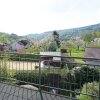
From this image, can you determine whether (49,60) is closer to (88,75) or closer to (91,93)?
(88,75)

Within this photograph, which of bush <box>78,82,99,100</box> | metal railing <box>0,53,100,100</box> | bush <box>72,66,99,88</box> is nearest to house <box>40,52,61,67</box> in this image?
metal railing <box>0,53,100,100</box>

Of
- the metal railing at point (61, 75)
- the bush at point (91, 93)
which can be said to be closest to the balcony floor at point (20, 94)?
the metal railing at point (61, 75)

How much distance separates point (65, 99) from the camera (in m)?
5.35

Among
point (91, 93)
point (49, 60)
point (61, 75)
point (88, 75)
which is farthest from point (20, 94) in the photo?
point (61, 75)

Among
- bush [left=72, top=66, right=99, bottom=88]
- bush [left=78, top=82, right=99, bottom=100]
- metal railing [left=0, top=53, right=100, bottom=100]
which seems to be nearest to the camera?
bush [left=78, top=82, right=99, bottom=100]

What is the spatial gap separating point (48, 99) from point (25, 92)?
0.78m

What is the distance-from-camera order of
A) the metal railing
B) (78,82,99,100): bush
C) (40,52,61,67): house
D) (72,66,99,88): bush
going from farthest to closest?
(72,66,99,88): bush, (40,52,61,67): house, the metal railing, (78,82,99,100): bush

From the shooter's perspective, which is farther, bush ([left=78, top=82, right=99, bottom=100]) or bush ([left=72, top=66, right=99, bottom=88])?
bush ([left=72, top=66, right=99, bottom=88])

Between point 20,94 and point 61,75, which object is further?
point 61,75

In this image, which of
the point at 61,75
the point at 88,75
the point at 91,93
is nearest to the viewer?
the point at 91,93

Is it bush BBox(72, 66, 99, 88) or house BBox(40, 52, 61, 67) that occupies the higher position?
house BBox(40, 52, 61, 67)

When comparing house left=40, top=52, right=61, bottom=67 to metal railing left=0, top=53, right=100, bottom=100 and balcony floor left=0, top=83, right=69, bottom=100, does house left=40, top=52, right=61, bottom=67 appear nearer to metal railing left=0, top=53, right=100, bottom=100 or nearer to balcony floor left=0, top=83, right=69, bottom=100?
metal railing left=0, top=53, right=100, bottom=100

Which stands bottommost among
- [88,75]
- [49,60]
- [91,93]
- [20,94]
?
[20,94]

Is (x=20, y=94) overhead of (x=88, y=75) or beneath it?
beneath
